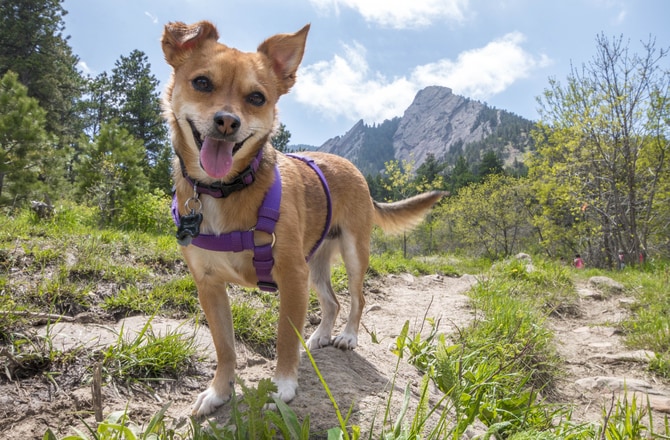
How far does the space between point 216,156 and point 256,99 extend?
1.50ft

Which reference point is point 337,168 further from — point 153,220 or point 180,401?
point 153,220

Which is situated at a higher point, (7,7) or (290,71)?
(7,7)

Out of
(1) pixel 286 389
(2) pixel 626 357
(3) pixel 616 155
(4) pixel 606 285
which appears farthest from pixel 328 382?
(3) pixel 616 155

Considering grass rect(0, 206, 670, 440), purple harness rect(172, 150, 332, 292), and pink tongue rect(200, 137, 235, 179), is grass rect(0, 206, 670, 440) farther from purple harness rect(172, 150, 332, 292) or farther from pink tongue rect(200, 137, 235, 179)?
pink tongue rect(200, 137, 235, 179)

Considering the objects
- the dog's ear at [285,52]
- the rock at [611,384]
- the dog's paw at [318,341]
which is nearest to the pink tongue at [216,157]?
the dog's ear at [285,52]

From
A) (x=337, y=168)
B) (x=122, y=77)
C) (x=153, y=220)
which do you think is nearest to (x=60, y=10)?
(x=122, y=77)

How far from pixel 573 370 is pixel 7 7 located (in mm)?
34833

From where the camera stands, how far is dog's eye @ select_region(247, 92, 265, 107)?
2.24 m

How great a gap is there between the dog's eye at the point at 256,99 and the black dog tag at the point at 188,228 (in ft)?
2.30

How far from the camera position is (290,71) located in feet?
8.63

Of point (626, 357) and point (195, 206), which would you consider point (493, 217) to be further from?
point (195, 206)

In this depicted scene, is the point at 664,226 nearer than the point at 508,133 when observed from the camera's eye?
Yes

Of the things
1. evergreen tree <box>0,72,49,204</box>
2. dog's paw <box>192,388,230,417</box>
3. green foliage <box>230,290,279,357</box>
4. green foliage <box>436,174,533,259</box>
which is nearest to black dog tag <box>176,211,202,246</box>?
dog's paw <box>192,388,230,417</box>

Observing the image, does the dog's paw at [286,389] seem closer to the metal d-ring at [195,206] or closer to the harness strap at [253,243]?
the harness strap at [253,243]
